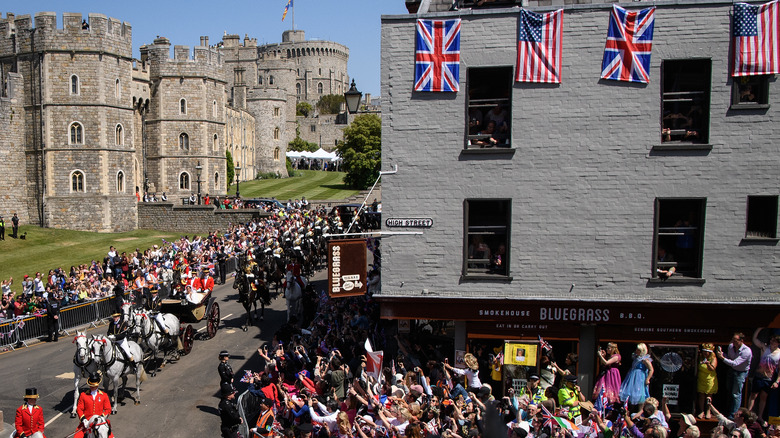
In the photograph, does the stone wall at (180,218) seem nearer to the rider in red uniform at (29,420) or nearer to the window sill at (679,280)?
the rider in red uniform at (29,420)

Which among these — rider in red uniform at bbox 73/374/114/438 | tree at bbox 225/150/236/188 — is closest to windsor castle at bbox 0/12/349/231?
tree at bbox 225/150/236/188

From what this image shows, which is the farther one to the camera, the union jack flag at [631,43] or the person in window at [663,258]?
the person in window at [663,258]

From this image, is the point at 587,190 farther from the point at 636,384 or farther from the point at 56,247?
the point at 56,247

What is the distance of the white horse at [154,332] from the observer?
16766 millimetres

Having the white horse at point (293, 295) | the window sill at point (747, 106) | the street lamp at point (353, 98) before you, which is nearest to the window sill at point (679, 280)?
the window sill at point (747, 106)

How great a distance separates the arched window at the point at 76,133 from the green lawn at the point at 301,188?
2096 centimetres

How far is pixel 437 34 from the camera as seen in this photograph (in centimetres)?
Result: 1373

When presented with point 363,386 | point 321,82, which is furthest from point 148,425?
point 321,82

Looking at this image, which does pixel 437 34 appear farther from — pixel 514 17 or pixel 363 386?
pixel 363 386

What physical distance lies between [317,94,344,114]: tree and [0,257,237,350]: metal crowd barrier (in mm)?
125241

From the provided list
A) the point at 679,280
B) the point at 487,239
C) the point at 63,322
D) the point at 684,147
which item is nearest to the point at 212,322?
the point at 63,322

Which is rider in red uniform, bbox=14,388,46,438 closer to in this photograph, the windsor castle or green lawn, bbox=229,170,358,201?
the windsor castle

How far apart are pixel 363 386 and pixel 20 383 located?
1099cm

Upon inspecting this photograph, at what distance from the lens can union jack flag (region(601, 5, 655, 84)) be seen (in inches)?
520
